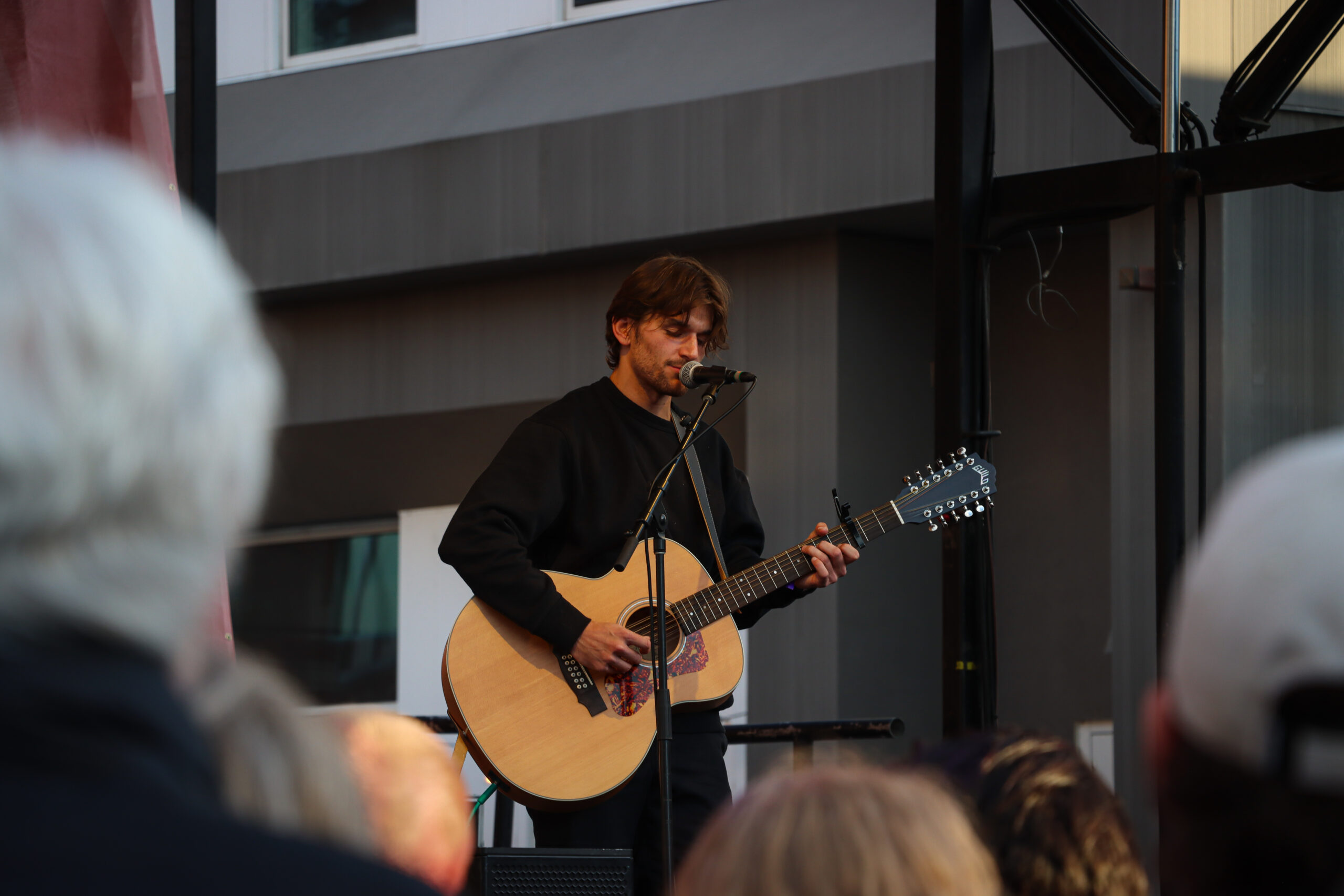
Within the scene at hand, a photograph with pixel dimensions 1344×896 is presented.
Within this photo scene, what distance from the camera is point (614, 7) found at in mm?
6863

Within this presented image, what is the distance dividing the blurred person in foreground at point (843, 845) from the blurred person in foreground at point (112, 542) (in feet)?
0.85

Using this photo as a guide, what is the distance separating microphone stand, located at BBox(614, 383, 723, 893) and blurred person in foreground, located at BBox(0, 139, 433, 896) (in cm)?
253

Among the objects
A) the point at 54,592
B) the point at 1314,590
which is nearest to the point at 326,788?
the point at 54,592

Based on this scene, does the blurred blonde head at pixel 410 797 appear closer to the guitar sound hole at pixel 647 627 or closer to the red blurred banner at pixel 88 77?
the red blurred banner at pixel 88 77

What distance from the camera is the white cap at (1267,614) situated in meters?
0.67

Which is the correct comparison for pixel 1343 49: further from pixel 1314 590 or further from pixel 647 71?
pixel 1314 590

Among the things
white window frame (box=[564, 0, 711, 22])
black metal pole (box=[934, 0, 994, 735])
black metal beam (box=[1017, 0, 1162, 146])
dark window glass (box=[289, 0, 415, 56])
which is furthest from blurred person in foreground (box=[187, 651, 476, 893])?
dark window glass (box=[289, 0, 415, 56])

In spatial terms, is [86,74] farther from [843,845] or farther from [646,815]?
[843,845]

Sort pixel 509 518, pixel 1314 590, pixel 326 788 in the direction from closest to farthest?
pixel 1314 590
pixel 326 788
pixel 509 518

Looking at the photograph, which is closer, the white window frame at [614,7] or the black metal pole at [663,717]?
the black metal pole at [663,717]

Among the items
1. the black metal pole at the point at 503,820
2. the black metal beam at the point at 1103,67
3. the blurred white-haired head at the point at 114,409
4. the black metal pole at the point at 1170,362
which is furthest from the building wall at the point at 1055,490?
the blurred white-haired head at the point at 114,409

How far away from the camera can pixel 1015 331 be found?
6496mm

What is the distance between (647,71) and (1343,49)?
3.17 meters

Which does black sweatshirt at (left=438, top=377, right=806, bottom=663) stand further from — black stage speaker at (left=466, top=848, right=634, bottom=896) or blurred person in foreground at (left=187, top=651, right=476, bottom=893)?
blurred person in foreground at (left=187, top=651, right=476, bottom=893)
